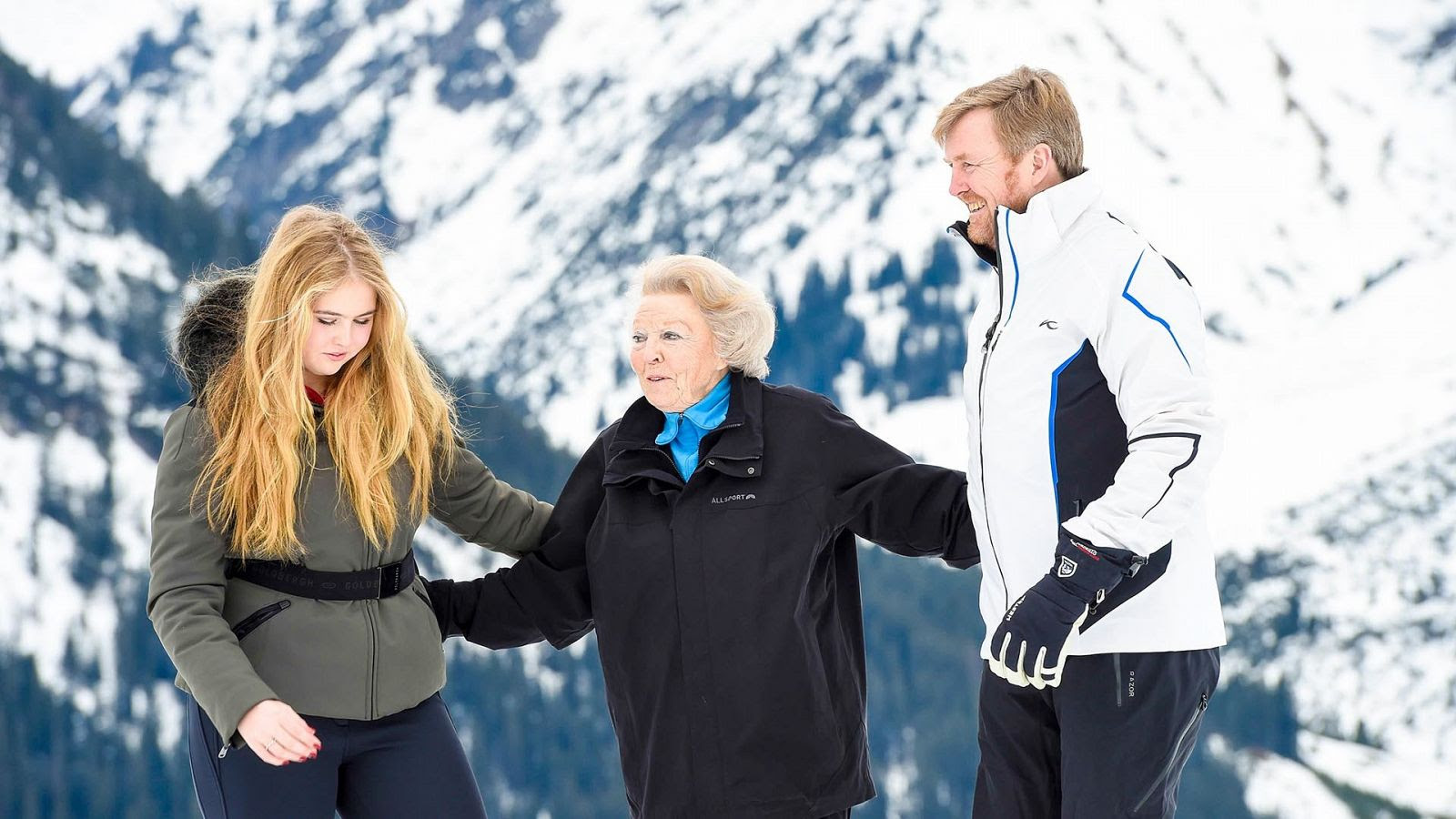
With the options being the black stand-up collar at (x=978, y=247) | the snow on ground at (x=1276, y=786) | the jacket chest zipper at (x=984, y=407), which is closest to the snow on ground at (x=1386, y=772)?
the snow on ground at (x=1276, y=786)

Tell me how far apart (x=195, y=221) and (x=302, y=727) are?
12717 centimetres

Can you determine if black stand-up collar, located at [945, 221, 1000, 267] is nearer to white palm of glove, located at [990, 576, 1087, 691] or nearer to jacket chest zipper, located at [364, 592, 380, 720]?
white palm of glove, located at [990, 576, 1087, 691]

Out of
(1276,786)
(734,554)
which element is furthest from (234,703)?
(1276,786)

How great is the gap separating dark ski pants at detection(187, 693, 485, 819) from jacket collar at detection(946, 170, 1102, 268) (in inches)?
83.0

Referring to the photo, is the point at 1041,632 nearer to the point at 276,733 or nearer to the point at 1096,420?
the point at 1096,420

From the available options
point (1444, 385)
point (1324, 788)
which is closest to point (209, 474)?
point (1324, 788)

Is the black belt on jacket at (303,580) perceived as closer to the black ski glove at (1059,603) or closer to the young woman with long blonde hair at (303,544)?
the young woman with long blonde hair at (303,544)

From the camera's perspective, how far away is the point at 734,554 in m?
5.00

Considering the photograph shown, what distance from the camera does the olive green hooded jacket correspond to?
442cm

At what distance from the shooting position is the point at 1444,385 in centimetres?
19875

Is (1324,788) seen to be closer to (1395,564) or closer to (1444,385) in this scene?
(1395,564)

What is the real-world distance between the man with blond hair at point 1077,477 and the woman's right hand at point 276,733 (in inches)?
69.7

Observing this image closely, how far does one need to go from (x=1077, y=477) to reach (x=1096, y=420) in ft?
0.51

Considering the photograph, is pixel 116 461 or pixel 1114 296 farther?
pixel 116 461
